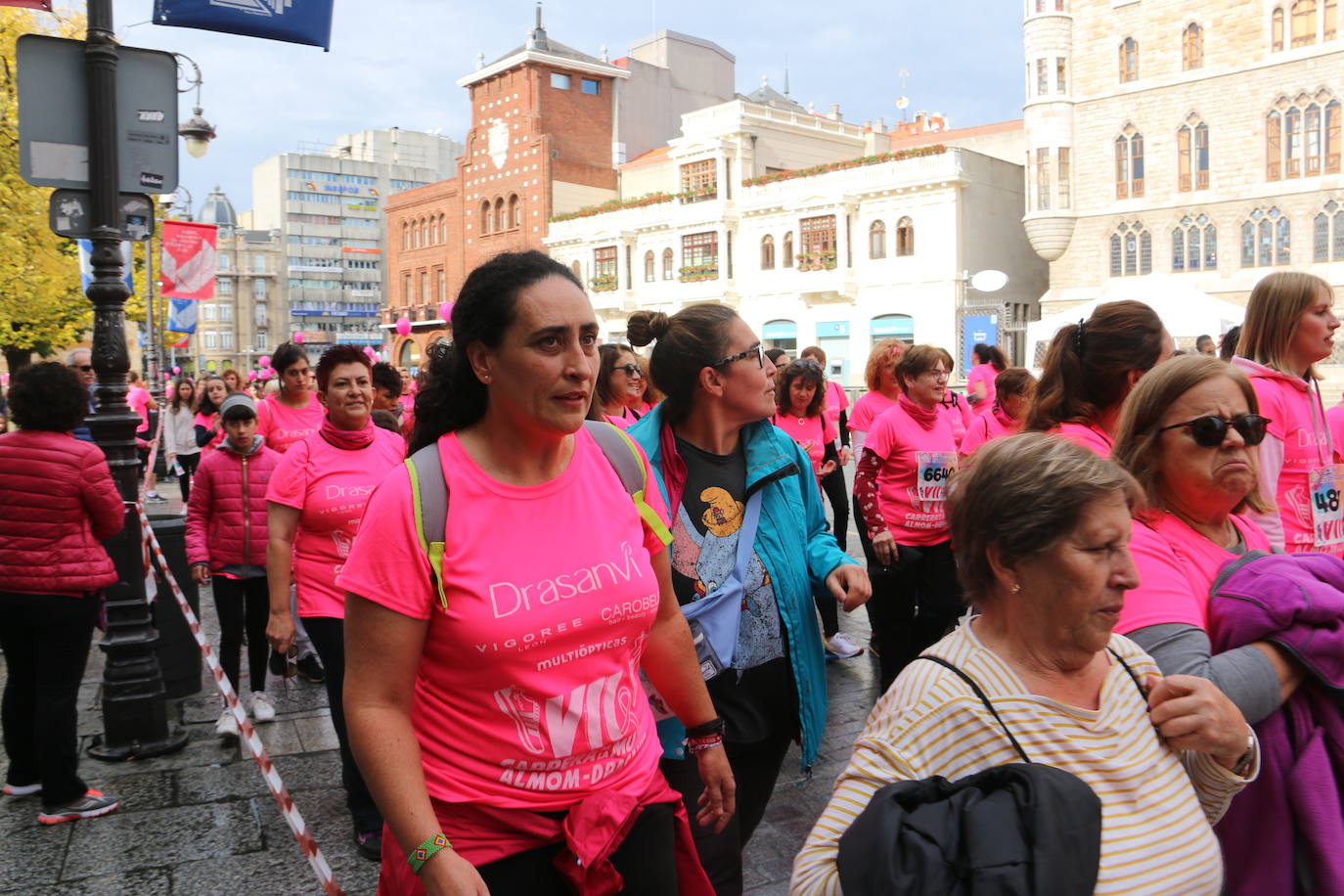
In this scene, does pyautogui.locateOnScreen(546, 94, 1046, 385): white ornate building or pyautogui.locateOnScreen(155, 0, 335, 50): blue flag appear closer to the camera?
pyautogui.locateOnScreen(155, 0, 335, 50): blue flag

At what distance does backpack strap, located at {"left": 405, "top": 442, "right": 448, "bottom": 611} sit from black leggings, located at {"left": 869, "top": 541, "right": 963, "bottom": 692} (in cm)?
378

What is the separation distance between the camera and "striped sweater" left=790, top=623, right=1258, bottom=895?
1.61m

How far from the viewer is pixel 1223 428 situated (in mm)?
2230

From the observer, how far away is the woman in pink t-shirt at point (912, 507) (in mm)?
5496

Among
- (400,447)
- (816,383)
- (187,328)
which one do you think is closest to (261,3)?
(400,447)

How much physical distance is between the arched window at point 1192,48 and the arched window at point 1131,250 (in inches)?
218

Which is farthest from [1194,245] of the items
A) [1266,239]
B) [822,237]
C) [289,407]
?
[289,407]

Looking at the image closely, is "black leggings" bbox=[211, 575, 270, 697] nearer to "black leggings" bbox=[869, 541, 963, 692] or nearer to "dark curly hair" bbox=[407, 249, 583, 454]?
"black leggings" bbox=[869, 541, 963, 692]

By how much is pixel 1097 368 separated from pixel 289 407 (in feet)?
19.3

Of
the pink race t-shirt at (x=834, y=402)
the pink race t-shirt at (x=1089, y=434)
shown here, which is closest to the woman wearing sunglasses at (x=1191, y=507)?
the pink race t-shirt at (x=1089, y=434)

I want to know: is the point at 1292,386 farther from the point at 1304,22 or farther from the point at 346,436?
the point at 1304,22

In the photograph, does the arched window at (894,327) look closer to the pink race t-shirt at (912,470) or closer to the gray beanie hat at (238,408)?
the pink race t-shirt at (912,470)

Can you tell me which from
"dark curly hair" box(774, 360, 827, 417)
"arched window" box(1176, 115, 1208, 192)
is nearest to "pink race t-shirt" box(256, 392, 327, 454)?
"dark curly hair" box(774, 360, 827, 417)

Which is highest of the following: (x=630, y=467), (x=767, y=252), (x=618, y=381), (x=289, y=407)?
(x=767, y=252)
